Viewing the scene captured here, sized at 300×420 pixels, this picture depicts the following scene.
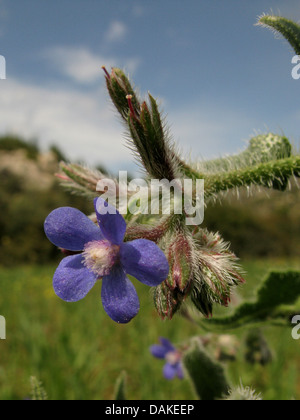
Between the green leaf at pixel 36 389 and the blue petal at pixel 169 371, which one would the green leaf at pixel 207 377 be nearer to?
the green leaf at pixel 36 389

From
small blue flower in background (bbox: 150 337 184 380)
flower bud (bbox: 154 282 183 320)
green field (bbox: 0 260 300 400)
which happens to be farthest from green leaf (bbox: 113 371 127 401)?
small blue flower in background (bbox: 150 337 184 380)

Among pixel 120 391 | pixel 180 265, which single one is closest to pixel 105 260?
pixel 180 265

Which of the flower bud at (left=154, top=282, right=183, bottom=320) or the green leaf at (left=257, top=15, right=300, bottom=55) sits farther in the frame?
the green leaf at (left=257, top=15, right=300, bottom=55)

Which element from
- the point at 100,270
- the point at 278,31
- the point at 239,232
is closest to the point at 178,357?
the point at 100,270

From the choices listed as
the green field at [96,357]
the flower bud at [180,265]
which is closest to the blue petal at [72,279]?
the flower bud at [180,265]

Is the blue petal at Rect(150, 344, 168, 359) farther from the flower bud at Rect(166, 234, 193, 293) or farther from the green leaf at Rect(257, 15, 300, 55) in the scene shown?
the green leaf at Rect(257, 15, 300, 55)
